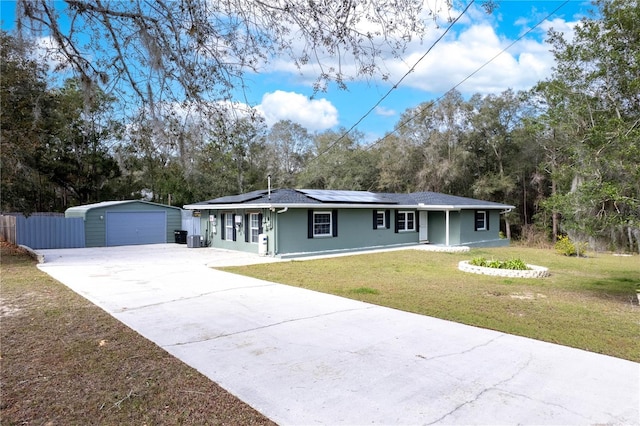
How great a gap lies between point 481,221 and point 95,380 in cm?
2046

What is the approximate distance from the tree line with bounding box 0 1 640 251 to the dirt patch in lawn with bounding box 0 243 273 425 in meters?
1.90

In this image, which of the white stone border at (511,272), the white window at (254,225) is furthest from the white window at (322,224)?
the white stone border at (511,272)

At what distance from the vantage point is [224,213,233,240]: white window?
1750 cm

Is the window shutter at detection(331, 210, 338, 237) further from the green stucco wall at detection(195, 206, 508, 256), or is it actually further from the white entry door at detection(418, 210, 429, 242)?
the white entry door at detection(418, 210, 429, 242)

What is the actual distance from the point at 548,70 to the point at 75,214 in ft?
70.3

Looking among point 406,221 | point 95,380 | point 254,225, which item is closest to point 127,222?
point 254,225

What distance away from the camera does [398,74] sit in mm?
5027

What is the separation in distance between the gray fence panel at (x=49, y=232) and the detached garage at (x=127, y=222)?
347 mm

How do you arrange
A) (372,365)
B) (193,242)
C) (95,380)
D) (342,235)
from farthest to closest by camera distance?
1. (193,242)
2. (342,235)
3. (372,365)
4. (95,380)

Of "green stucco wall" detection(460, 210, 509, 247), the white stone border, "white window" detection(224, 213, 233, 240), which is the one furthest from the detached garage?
the white stone border

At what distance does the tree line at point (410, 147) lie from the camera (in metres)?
4.45

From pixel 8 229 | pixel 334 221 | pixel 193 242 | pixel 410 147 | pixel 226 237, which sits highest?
pixel 410 147

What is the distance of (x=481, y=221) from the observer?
21281 millimetres

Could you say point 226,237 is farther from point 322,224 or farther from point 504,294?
point 504,294
